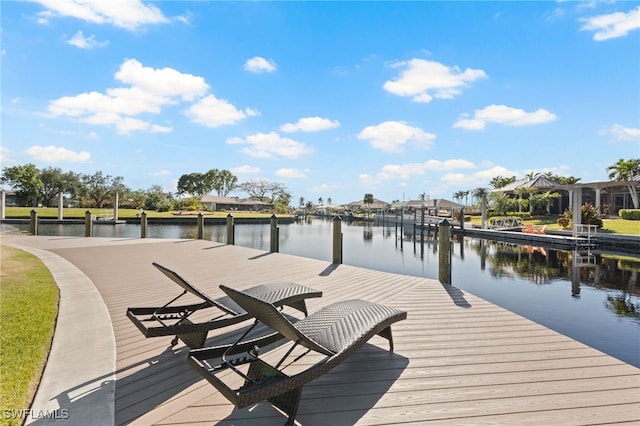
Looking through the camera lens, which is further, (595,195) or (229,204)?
(229,204)

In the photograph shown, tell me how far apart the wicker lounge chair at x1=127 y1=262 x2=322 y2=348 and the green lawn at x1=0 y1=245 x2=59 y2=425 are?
2.27 ft

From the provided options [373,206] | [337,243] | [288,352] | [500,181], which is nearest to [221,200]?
[373,206]

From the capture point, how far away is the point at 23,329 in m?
3.21

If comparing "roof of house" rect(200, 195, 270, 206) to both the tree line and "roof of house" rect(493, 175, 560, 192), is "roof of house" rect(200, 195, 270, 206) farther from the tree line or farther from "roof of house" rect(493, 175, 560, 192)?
"roof of house" rect(493, 175, 560, 192)

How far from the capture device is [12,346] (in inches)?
112

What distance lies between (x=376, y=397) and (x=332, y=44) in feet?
59.4

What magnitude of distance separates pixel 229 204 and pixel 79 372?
6600 centimetres

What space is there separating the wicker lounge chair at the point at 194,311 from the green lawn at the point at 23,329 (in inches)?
27.3

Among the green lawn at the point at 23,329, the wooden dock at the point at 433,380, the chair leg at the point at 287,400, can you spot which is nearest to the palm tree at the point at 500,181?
the wooden dock at the point at 433,380

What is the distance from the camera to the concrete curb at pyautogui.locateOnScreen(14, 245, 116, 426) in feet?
6.29

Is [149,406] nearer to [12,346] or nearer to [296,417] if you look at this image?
[296,417]

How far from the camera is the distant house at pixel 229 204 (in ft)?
202

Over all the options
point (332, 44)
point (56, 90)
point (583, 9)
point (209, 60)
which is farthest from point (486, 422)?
point (332, 44)

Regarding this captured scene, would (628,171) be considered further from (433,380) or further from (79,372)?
(79,372)
